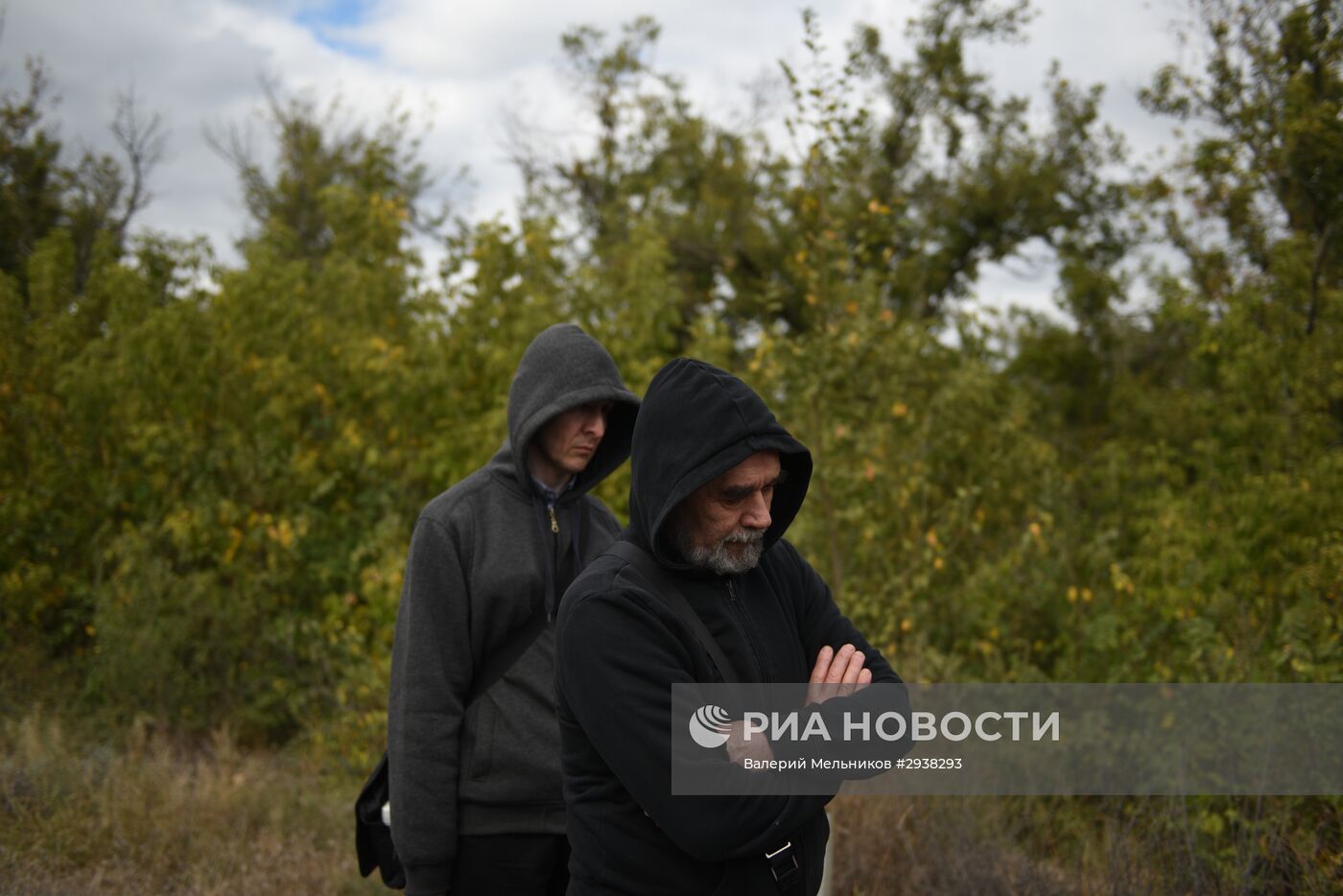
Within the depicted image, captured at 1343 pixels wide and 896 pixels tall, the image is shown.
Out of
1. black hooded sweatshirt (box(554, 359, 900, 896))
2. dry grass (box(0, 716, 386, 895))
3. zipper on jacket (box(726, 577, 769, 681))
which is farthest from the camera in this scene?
dry grass (box(0, 716, 386, 895))

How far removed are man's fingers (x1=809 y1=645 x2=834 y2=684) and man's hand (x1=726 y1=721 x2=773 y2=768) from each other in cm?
21

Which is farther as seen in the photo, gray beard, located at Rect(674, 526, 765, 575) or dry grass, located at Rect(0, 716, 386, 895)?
dry grass, located at Rect(0, 716, 386, 895)

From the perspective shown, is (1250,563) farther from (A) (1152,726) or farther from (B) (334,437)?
(B) (334,437)

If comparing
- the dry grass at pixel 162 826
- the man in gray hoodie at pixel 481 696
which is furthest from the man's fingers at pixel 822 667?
the dry grass at pixel 162 826

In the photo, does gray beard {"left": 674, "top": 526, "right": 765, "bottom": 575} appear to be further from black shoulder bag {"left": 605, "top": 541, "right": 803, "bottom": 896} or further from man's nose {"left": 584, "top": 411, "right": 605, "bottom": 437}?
man's nose {"left": 584, "top": 411, "right": 605, "bottom": 437}

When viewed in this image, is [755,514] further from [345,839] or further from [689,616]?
[345,839]

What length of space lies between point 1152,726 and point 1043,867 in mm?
1390

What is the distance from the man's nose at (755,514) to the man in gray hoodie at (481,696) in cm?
86

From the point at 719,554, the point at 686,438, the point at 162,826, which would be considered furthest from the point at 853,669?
the point at 162,826

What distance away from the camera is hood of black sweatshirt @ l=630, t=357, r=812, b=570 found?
1.90 metres

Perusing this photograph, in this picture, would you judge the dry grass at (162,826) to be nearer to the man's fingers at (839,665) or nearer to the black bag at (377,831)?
the black bag at (377,831)

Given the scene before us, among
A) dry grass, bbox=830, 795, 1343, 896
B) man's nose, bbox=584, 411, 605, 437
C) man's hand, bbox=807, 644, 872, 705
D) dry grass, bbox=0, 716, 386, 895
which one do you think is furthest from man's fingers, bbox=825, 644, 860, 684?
dry grass, bbox=0, 716, 386, 895

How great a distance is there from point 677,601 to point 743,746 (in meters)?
0.27

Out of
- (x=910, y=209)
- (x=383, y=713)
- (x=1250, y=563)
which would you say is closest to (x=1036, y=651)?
(x=1250, y=563)
